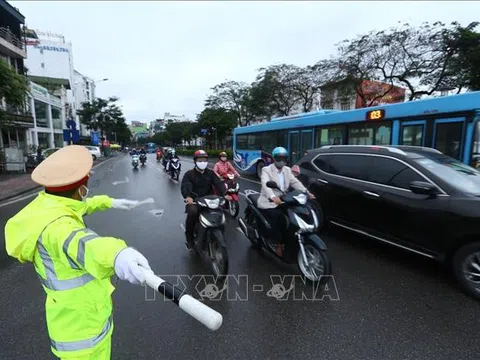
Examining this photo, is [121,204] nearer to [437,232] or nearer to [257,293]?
[257,293]

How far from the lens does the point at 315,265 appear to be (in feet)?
11.3

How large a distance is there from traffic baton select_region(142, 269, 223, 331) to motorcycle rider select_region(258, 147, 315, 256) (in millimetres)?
2717

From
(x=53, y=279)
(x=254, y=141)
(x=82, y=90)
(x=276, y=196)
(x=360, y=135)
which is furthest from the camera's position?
(x=82, y=90)

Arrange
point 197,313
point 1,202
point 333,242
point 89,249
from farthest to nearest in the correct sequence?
1. point 1,202
2. point 333,242
3. point 89,249
4. point 197,313

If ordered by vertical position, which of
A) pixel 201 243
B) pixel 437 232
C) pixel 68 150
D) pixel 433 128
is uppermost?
pixel 433 128

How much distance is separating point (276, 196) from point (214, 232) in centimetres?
96

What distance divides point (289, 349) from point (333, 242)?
2876 millimetres

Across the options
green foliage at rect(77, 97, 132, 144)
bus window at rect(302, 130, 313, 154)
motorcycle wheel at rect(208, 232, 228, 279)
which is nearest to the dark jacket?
motorcycle wheel at rect(208, 232, 228, 279)

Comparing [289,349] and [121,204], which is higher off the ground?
[121,204]

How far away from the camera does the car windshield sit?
3492mm

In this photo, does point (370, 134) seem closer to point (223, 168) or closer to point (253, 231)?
point (223, 168)

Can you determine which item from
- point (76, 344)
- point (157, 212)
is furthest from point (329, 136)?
point (76, 344)

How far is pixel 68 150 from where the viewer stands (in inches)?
55.9

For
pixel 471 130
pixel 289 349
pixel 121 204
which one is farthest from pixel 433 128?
pixel 121 204
